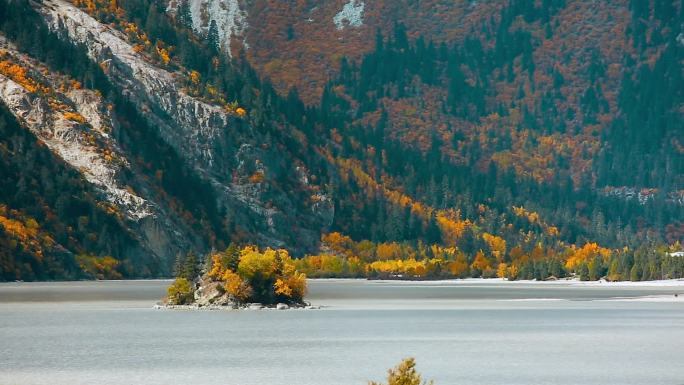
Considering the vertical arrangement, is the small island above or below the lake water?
above

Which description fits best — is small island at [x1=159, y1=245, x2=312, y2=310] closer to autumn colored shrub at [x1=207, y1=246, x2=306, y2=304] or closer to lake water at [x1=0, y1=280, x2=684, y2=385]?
autumn colored shrub at [x1=207, y1=246, x2=306, y2=304]

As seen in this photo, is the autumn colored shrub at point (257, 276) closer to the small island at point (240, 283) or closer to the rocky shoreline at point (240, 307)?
the small island at point (240, 283)

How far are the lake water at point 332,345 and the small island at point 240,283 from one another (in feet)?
13.0

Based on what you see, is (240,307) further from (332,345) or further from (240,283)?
(332,345)

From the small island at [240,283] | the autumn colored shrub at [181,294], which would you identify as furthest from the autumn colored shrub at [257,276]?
the autumn colored shrub at [181,294]

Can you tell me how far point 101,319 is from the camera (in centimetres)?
15300

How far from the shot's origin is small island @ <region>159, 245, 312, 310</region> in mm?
164500

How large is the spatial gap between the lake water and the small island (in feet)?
13.0

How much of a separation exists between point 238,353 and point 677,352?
112ft

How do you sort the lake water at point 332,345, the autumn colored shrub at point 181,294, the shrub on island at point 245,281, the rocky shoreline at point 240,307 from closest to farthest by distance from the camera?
the lake water at point 332,345 → the shrub on island at point 245,281 → the rocky shoreline at point 240,307 → the autumn colored shrub at point 181,294

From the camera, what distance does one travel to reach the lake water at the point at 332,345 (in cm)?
9738

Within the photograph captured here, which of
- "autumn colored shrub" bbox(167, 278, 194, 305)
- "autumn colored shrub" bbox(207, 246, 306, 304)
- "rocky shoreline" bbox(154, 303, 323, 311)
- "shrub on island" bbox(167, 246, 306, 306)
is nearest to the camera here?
"autumn colored shrub" bbox(207, 246, 306, 304)

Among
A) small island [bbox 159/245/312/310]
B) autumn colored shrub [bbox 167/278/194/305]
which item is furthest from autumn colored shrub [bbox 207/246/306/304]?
autumn colored shrub [bbox 167/278/194/305]

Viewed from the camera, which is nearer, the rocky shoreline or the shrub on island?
the shrub on island
